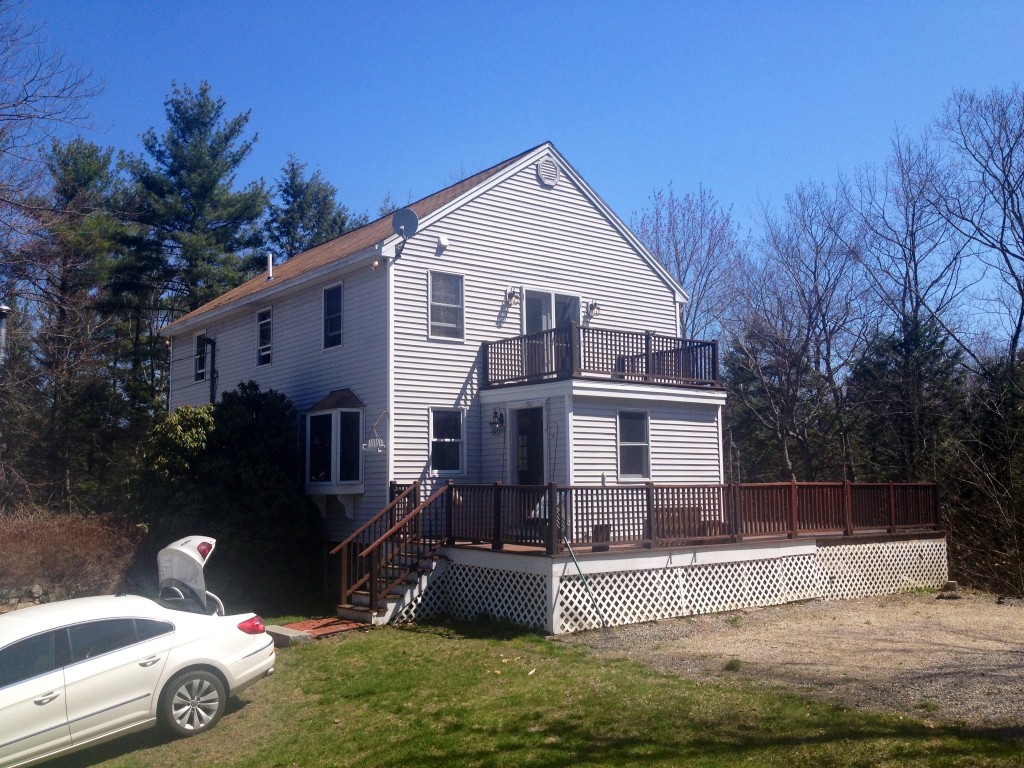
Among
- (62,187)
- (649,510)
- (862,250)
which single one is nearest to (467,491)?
(649,510)

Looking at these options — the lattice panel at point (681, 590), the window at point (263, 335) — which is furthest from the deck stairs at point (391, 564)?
the window at point (263, 335)

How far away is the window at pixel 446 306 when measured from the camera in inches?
710

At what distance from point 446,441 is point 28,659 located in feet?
34.4

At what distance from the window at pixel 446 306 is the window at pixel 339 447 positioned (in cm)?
237

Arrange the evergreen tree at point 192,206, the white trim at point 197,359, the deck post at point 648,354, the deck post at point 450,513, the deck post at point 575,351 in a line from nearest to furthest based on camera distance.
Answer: the deck post at point 450,513 < the deck post at point 575,351 < the deck post at point 648,354 < the white trim at point 197,359 < the evergreen tree at point 192,206

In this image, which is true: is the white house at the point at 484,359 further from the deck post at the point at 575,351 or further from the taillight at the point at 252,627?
the taillight at the point at 252,627

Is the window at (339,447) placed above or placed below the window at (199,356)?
below

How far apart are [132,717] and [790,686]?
656 centimetres

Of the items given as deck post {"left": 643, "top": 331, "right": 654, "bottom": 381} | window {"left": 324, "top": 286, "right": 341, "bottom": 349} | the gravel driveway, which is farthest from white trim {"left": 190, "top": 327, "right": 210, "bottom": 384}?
the gravel driveway

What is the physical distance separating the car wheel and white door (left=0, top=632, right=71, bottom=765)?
3.18 ft

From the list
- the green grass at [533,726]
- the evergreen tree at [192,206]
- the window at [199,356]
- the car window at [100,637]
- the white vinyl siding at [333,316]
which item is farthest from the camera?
the evergreen tree at [192,206]

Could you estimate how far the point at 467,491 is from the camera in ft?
49.4

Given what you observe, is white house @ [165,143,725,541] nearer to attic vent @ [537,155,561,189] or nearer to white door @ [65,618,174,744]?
attic vent @ [537,155,561,189]

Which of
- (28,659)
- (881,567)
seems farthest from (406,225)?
(881,567)
